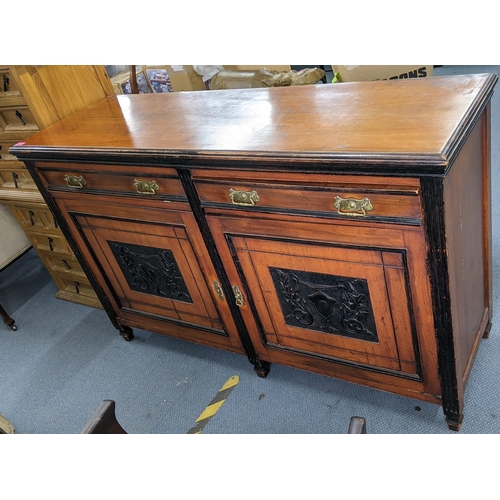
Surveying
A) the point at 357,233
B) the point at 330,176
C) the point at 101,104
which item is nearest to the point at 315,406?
the point at 357,233

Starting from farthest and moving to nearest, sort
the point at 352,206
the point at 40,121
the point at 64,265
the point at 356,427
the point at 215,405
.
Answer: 1. the point at 64,265
2. the point at 40,121
3. the point at 215,405
4. the point at 352,206
5. the point at 356,427

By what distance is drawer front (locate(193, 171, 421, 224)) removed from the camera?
3.80ft

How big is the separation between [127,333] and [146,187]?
0.91 meters

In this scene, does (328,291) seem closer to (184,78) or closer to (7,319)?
(7,319)

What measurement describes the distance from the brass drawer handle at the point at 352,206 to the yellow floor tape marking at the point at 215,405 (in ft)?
3.07

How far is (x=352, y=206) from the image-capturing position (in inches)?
48.1

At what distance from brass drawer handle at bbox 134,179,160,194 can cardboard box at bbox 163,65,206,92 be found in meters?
2.38

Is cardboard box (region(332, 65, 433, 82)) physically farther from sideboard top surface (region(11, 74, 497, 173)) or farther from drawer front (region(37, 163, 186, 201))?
drawer front (region(37, 163, 186, 201))

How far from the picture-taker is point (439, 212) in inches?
44.3

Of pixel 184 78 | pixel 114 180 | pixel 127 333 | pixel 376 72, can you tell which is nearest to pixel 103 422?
pixel 114 180

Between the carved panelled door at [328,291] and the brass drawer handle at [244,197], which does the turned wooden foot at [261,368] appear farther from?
the brass drawer handle at [244,197]

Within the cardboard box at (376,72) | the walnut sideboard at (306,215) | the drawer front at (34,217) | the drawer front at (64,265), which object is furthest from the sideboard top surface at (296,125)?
the cardboard box at (376,72)

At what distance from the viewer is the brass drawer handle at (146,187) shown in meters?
1.57

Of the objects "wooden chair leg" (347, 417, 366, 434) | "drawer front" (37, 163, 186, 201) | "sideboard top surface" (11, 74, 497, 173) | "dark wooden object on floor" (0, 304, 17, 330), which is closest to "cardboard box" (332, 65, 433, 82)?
"sideboard top surface" (11, 74, 497, 173)
